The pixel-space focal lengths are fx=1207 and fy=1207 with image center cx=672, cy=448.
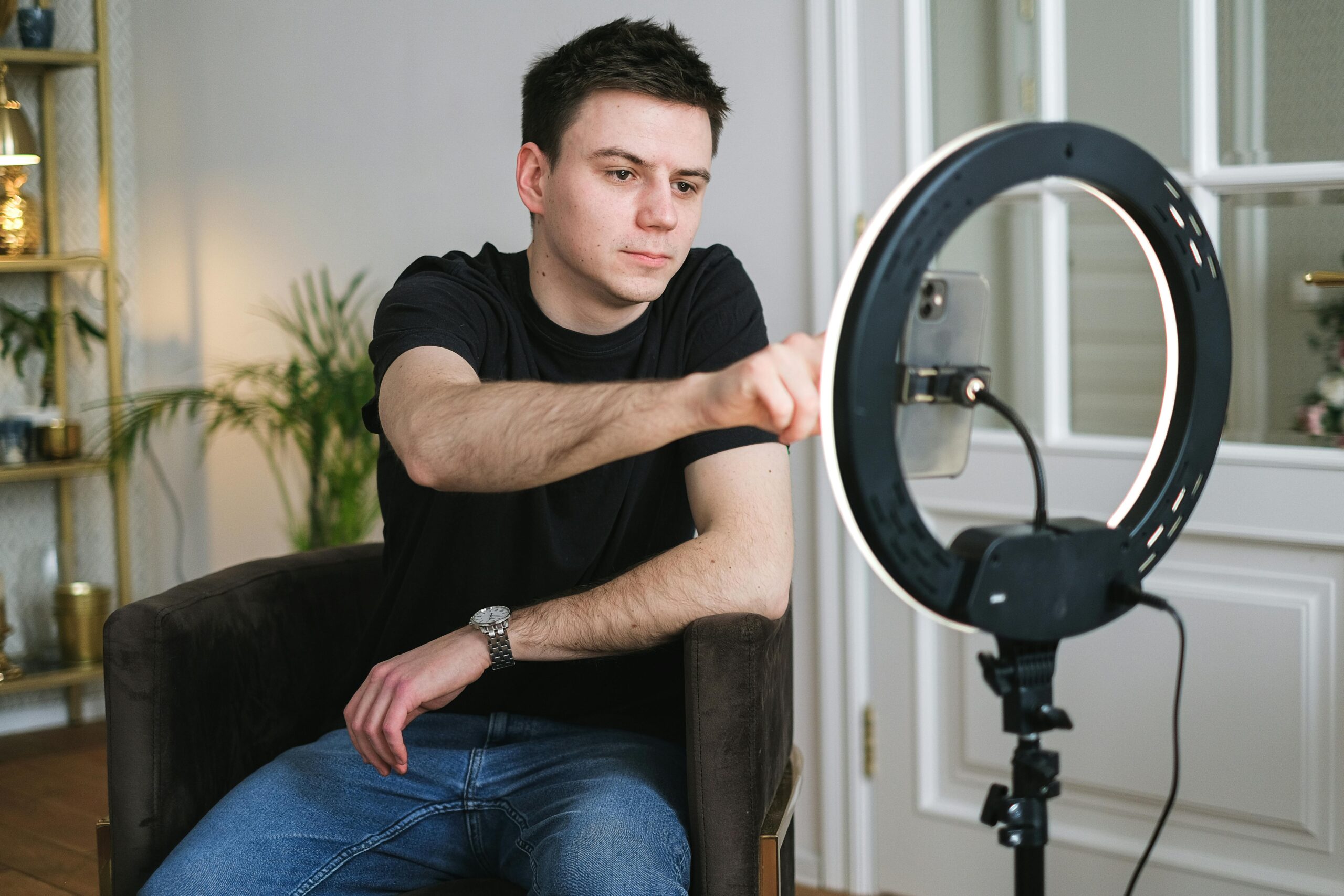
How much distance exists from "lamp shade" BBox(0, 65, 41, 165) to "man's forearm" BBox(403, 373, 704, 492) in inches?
93.4

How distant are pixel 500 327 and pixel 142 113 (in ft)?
8.58

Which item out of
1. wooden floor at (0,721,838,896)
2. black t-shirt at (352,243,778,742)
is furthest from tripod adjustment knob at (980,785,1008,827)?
wooden floor at (0,721,838,896)

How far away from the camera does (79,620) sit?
123 inches

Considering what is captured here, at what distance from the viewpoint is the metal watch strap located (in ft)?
4.13

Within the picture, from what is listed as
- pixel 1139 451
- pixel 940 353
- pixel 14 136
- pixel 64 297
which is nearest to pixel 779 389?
pixel 940 353

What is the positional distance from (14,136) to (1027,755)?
9.86 feet

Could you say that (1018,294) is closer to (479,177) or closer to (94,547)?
(479,177)

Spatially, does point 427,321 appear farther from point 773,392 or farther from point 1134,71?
point 1134,71

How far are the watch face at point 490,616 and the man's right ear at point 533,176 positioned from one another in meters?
0.49

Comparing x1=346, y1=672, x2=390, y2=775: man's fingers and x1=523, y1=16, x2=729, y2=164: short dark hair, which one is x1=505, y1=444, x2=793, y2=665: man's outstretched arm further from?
x1=523, y1=16, x2=729, y2=164: short dark hair

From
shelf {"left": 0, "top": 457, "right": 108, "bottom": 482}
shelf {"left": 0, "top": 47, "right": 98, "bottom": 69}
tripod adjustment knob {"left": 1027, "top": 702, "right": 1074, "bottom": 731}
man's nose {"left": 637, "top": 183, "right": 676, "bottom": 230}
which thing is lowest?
tripod adjustment knob {"left": 1027, "top": 702, "right": 1074, "bottom": 731}

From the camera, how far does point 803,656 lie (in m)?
2.29

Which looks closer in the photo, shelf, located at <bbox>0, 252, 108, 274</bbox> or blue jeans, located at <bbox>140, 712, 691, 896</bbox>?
blue jeans, located at <bbox>140, 712, 691, 896</bbox>

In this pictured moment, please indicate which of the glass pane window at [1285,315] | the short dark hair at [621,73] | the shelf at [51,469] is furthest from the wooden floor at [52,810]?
the short dark hair at [621,73]
